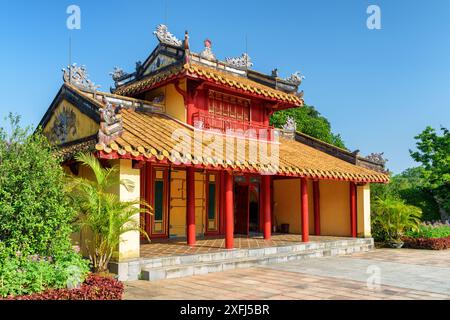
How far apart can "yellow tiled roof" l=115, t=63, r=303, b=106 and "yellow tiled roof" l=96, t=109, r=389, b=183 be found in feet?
4.06

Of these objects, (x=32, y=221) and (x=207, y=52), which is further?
(x=207, y=52)

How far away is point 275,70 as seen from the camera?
51.0ft

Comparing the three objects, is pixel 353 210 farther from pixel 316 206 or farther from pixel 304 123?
pixel 304 123

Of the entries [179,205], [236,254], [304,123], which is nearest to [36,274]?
[236,254]

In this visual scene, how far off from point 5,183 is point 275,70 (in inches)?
449

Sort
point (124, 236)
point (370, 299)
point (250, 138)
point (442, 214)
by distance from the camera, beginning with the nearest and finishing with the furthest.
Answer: point (370, 299), point (124, 236), point (250, 138), point (442, 214)

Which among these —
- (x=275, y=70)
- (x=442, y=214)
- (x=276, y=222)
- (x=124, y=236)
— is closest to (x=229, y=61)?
(x=275, y=70)

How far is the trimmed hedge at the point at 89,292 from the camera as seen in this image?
532cm

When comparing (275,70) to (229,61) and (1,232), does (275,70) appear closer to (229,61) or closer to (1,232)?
(229,61)

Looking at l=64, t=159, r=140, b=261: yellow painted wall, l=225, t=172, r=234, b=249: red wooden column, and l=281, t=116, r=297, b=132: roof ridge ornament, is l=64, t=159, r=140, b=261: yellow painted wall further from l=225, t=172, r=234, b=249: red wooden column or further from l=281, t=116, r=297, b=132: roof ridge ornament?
l=281, t=116, r=297, b=132: roof ridge ornament

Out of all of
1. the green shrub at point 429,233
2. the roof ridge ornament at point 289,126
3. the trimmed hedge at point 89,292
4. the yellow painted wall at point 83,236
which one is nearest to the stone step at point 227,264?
the yellow painted wall at point 83,236

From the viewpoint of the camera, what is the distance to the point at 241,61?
15547 millimetres

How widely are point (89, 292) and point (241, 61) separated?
38.0 ft

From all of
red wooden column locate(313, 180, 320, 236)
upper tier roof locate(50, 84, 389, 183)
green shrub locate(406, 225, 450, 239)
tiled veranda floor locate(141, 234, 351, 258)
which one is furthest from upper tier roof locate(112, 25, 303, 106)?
green shrub locate(406, 225, 450, 239)
